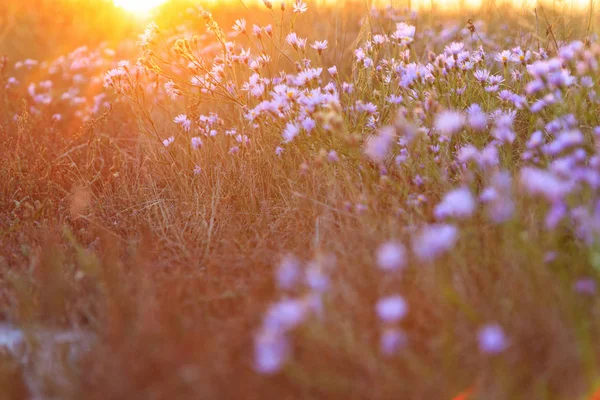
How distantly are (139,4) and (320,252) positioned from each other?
480cm

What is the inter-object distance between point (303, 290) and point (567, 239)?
973mm

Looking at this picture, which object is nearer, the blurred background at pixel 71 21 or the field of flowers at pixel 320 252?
the field of flowers at pixel 320 252

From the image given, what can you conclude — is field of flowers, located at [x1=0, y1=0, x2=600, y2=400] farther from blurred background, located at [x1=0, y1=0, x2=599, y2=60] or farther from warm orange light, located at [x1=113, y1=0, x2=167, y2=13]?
blurred background, located at [x1=0, y1=0, x2=599, y2=60]

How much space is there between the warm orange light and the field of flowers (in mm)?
2350

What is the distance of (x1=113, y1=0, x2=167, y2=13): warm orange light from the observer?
18.2ft

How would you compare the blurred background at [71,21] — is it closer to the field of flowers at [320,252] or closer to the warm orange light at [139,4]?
the warm orange light at [139,4]

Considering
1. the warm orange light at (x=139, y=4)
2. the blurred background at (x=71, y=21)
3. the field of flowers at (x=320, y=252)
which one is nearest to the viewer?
the field of flowers at (x=320, y=252)

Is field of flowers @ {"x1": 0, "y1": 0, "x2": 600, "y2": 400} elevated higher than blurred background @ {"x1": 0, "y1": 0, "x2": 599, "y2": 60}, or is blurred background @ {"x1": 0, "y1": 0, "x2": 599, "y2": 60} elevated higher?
blurred background @ {"x1": 0, "y1": 0, "x2": 599, "y2": 60}

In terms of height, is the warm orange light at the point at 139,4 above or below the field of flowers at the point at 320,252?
above

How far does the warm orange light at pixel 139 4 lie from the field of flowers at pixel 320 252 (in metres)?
2.35

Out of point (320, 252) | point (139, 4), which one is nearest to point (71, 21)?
point (139, 4)

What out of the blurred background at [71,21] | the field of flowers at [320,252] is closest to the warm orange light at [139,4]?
the blurred background at [71,21]

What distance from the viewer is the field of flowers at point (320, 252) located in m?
1.50

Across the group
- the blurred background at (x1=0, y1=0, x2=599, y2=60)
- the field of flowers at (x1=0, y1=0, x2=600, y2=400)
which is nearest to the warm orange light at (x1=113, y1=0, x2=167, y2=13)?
the blurred background at (x1=0, y1=0, x2=599, y2=60)
